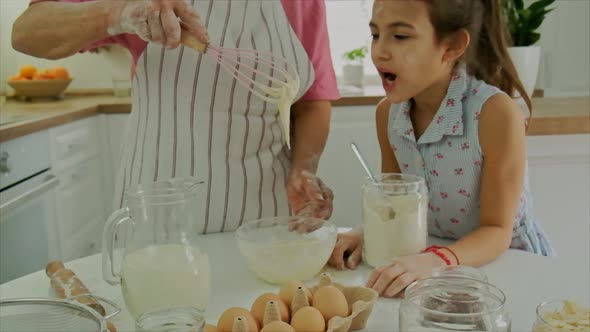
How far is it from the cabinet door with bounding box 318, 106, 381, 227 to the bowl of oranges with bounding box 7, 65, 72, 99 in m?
1.33

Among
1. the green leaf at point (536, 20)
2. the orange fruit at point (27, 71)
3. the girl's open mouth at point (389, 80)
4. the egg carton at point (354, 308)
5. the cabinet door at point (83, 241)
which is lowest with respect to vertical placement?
the cabinet door at point (83, 241)

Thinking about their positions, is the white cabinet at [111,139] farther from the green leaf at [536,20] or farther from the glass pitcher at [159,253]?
the glass pitcher at [159,253]

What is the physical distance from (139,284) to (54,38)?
639mm

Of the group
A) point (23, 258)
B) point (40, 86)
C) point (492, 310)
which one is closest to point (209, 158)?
point (492, 310)

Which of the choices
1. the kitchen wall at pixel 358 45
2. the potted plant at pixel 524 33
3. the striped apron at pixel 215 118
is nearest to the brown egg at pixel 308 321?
the striped apron at pixel 215 118

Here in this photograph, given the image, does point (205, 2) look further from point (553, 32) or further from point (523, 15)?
point (553, 32)

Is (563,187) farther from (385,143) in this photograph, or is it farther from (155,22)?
(155,22)

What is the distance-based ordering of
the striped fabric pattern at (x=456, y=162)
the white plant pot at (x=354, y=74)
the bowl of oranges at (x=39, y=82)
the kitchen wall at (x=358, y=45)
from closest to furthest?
the striped fabric pattern at (x=456, y=162)
the kitchen wall at (x=358, y=45)
the bowl of oranges at (x=39, y=82)
the white plant pot at (x=354, y=74)

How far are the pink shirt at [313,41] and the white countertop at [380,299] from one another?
475 millimetres

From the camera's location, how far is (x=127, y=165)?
141cm

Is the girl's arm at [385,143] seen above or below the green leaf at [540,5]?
below

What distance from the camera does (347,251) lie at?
3.56 ft

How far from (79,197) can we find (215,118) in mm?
1526

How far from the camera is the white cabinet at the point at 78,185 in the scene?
2.49 meters
